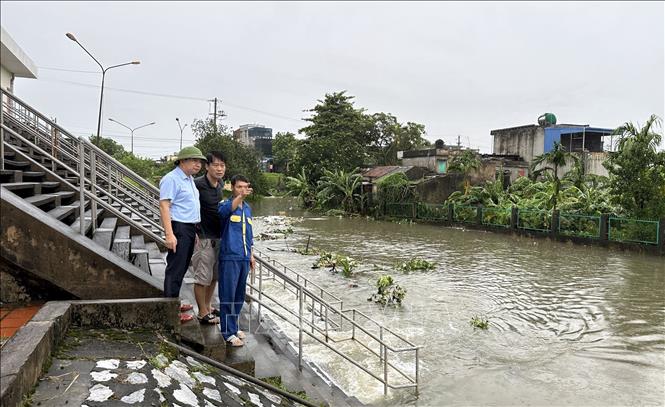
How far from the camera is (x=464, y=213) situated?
26844 millimetres

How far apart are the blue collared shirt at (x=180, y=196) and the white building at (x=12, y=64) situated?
42.5 ft

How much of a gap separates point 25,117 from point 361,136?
40569 millimetres

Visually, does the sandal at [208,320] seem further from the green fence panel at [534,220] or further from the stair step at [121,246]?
the green fence panel at [534,220]

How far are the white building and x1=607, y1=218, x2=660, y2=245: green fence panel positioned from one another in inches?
877

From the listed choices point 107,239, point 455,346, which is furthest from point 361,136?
point 107,239

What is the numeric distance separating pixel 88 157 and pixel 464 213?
23.5 meters

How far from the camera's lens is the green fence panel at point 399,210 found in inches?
1193

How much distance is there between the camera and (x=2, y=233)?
4.01 metres

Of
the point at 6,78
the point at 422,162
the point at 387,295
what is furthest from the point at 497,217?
the point at 6,78

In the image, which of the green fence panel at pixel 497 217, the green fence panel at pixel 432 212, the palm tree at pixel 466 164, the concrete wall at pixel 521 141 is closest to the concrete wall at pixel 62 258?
the green fence panel at pixel 497 217

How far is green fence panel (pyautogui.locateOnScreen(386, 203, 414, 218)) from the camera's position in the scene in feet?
99.5

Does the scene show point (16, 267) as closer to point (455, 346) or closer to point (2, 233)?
point (2, 233)

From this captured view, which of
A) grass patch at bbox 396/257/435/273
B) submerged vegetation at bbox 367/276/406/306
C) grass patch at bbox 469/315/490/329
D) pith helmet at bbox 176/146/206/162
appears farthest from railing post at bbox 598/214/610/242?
pith helmet at bbox 176/146/206/162

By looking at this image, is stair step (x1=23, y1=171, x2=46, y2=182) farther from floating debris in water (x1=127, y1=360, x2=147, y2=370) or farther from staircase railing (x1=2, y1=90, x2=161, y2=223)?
floating debris in water (x1=127, y1=360, x2=147, y2=370)
